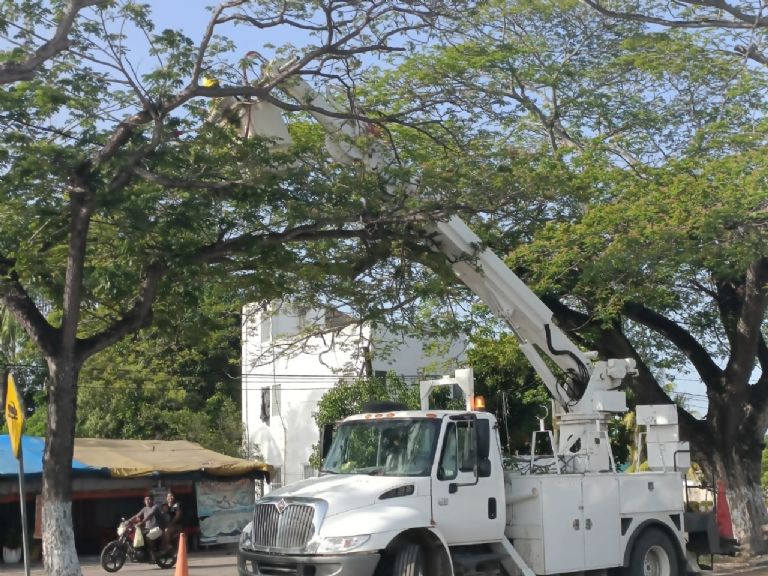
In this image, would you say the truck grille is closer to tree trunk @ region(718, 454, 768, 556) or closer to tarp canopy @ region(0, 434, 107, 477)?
tarp canopy @ region(0, 434, 107, 477)

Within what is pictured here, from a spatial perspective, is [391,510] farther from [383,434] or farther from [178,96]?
[178,96]

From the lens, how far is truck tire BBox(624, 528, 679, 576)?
14.2 m

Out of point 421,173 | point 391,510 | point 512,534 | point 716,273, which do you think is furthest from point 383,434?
point 716,273

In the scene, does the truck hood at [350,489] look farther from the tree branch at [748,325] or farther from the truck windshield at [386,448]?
the tree branch at [748,325]

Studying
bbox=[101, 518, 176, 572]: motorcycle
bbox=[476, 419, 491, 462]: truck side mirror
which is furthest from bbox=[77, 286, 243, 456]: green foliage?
bbox=[476, 419, 491, 462]: truck side mirror

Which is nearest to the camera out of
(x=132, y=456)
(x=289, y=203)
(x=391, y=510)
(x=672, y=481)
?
(x=391, y=510)

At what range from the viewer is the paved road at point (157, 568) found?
2018 centimetres

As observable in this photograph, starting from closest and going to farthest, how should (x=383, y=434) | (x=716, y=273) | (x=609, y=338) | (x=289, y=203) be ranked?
(x=383, y=434)
(x=289, y=203)
(x=716, y=273)
(x=609, y=338)

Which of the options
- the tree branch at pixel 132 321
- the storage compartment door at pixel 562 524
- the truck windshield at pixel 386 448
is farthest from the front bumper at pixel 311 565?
the tree branch at pixel 132 321

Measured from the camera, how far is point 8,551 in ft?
75.7

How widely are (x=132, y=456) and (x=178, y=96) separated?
45.1ft

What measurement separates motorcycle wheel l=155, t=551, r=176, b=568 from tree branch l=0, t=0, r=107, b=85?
12423 millimetres

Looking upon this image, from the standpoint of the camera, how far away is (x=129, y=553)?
21312 mm

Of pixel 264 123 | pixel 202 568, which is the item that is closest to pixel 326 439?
pixel 264 123
